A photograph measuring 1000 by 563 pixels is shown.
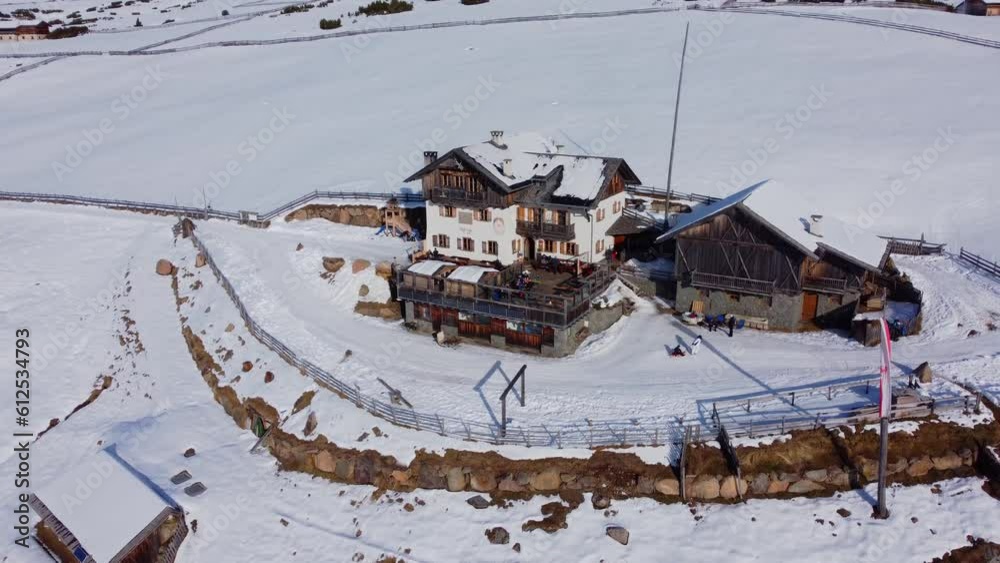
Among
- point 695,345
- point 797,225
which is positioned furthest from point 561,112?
point 695,345

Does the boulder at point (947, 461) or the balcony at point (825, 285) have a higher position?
the balcony at point (825, 285)

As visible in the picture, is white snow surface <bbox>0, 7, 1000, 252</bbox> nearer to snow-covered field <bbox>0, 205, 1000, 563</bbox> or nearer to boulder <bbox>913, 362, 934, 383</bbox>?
boulder <bbox>913, 362, 934, 383</bbox>

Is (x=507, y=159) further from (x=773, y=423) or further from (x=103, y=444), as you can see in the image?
(x=103, y=444)

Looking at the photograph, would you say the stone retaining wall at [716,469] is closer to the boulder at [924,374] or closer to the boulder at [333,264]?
the boulder at [924,374]

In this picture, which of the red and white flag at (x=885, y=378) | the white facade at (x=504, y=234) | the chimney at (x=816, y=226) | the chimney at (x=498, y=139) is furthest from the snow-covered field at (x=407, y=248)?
the chimney at (x=498, y=139)

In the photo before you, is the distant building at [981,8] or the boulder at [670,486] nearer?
the boulder at [670,486]

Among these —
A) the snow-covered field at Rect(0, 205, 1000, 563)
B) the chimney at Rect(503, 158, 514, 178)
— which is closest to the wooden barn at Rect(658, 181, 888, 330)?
the chimney at Rect(503, 158, 514, 178)

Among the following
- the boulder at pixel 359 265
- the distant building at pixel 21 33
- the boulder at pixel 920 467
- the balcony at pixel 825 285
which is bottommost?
the boulder at pixel 920 467

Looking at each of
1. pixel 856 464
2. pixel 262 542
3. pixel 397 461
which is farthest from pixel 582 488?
pixel 262 542
